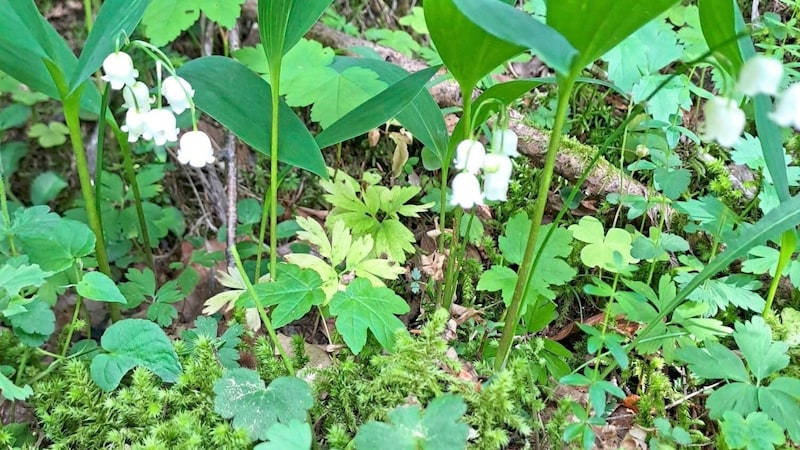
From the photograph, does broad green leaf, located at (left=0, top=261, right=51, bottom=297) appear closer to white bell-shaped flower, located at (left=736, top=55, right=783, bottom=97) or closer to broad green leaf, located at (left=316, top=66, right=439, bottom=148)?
broad green leaf, located at (left=316, top=66, right=439, bottom=148)

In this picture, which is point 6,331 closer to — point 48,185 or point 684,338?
point 48,185

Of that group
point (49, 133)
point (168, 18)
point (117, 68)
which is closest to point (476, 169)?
point (117, 68)

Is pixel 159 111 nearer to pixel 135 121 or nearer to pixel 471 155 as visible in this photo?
pixel 135 121

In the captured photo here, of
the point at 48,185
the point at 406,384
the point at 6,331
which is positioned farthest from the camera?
the point at 48,185

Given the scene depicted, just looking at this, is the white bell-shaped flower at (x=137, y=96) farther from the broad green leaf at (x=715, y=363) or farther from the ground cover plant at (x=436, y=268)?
the broad green leaf at (x=715, y=363)

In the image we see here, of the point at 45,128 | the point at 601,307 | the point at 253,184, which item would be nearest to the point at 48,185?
the point at 45,128

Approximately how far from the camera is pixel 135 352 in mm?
1331

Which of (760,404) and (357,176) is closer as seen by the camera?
(760,404)

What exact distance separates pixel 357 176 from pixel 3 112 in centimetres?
200

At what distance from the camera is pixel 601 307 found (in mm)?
1763

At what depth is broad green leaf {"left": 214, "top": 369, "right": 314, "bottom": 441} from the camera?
1198 mm

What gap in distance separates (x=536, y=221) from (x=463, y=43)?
43cm

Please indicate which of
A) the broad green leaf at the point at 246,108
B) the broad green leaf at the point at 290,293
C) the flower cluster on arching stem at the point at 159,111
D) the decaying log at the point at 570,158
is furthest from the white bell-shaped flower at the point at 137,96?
the decaying log at the point at 570,158

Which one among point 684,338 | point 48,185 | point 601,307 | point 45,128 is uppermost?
point 684,338
